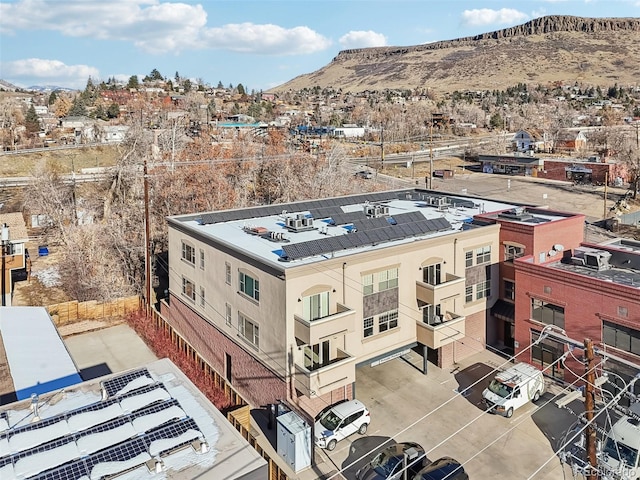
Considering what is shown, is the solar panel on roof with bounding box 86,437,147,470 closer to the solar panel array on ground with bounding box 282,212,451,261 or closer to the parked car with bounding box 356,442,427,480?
the parked car with bounding box 356,442,427,480

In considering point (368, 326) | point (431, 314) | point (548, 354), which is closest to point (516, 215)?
point (548, 354)

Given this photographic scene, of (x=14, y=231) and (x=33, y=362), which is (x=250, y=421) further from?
(x=14, y=231)

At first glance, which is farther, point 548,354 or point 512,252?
point 512,252

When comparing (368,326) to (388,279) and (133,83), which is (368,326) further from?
(133,83)

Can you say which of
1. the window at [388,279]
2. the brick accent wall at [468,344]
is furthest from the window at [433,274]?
the brick accent wall at [468,344]

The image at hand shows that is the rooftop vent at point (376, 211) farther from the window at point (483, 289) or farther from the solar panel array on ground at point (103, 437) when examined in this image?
the solar panel array on ground at point (103, 437)

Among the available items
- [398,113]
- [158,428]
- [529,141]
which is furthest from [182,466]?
[398,113]
